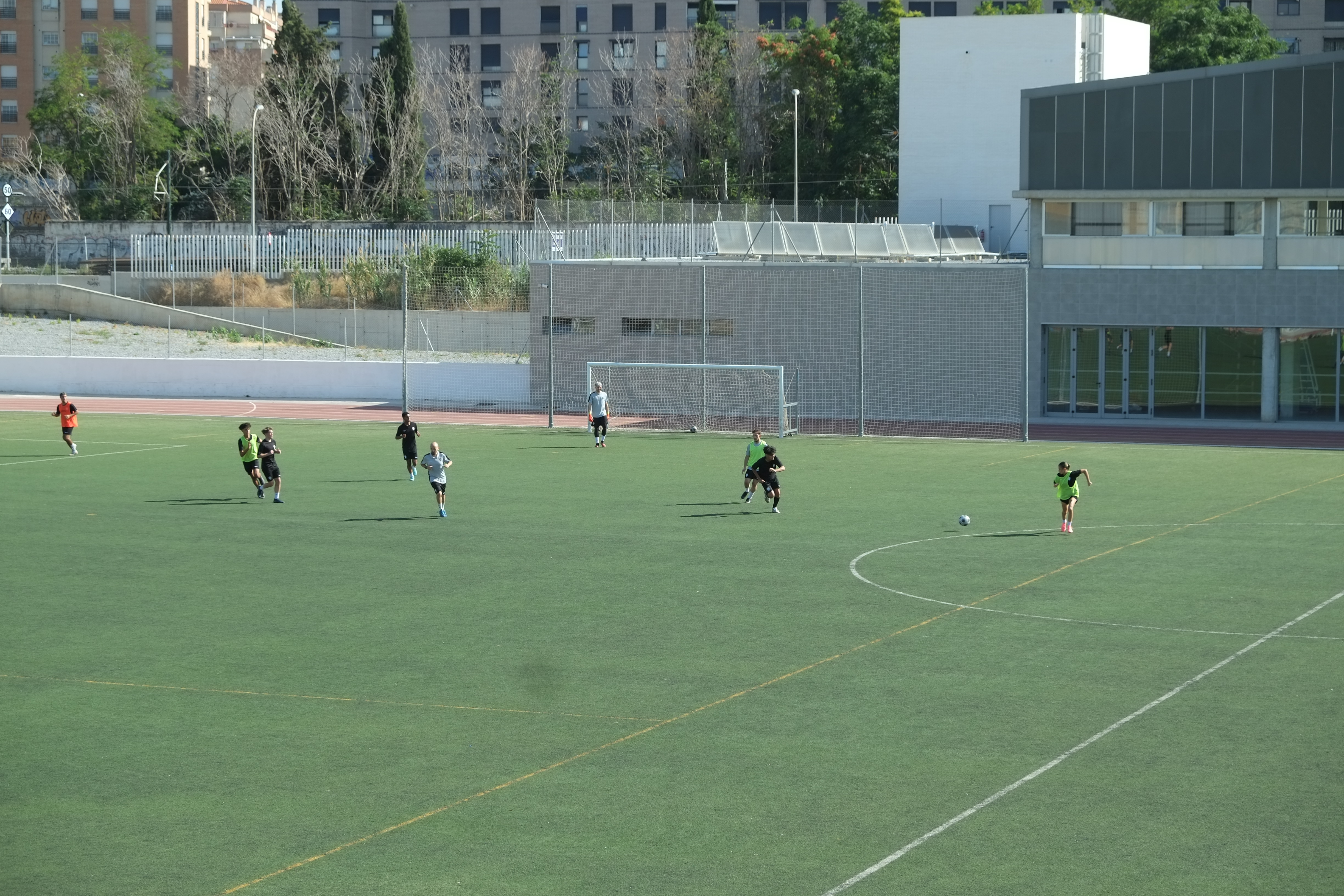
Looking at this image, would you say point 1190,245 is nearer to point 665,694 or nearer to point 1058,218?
point 1058,218

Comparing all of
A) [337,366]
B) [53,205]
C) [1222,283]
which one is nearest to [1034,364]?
[1222,283]

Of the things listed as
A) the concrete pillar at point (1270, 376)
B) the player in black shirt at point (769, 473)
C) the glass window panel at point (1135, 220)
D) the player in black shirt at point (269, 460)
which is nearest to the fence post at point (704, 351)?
the glass window panel at point (1135, 220)

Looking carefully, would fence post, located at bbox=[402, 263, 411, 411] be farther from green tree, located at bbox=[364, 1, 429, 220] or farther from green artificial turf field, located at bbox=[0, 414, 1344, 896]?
green tree, located at bbox=[364, 1, 429, 220]

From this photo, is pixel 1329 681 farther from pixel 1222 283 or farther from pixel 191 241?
pixel 191 241

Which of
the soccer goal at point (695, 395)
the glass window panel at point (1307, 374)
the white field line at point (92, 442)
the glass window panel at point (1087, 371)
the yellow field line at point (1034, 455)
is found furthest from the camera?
the glass window panel at point (1087, 371)

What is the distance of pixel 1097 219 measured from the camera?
4488 centimetres

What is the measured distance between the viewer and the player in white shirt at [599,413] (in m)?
38.8

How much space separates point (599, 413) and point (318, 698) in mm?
23527

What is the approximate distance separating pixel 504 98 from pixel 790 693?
81182mm

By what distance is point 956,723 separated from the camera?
1461cm

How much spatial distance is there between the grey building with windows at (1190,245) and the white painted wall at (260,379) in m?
16.3

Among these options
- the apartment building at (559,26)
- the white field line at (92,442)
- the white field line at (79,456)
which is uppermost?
the apartment building at (559,26)

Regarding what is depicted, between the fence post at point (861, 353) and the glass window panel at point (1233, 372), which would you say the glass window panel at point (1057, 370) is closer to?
the glass window panel at point (1233, 372)

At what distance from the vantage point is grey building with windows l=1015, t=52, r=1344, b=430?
42.7m
